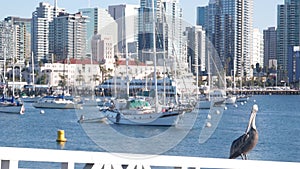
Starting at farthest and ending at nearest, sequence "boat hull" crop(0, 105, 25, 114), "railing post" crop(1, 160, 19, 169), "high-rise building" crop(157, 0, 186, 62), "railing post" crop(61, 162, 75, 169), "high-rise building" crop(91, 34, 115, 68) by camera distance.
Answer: "boat hull" crop(0, 105, 25, 114) → "high-rise building" crop(157, 0, 186, 62) → "high-rise building" crop(91, 34, 115, 68) → "railing post" crop(61, 162, 75, 169) → "railing post" crop(1, 160, 19, 169)

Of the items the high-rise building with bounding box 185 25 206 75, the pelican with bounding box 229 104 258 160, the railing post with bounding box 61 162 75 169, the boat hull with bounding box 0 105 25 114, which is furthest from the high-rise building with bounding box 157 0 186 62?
the boat hull with bounding box 0 105 25 114

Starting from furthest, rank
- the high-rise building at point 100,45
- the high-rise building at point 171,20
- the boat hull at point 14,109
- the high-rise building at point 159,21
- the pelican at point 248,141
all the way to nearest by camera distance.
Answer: the boat hull at point 14,109
the high-rise building at point 159,21
the high-rise building at point 171,20
the pelican at point 248,141
the high-rise building at point 100,45

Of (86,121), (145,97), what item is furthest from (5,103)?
(86,121)

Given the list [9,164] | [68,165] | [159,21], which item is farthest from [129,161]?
[159,21]

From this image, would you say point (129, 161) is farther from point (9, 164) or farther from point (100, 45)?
point (100, 45)

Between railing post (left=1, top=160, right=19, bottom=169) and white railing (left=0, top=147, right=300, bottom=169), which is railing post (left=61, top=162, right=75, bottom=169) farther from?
railing post (left=1, top=160, right=19, bottom=169)

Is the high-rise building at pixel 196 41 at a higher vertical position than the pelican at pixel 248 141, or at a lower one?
higher

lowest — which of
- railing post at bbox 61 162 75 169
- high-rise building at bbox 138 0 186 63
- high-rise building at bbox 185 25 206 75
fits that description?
railing post at bbox 61 162 75 169

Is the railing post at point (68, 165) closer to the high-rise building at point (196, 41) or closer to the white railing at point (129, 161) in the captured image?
the white railing at point (129, 161)

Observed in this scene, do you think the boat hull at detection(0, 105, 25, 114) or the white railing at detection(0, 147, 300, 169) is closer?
the white railing at detection(0, 147, 300, 169)

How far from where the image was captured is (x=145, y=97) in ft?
199

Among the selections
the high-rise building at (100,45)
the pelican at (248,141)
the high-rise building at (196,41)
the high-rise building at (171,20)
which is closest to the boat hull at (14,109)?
the high-rise building at (171,20)

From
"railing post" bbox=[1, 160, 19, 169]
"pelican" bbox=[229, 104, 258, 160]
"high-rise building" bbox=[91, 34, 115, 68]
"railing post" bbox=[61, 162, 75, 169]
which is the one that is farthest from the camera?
"pelican" bbox=[229, 104, 258, 160]

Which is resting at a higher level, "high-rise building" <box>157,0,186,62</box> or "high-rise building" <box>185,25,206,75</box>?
"high-rise building" <box>157,0,186,62</box>
